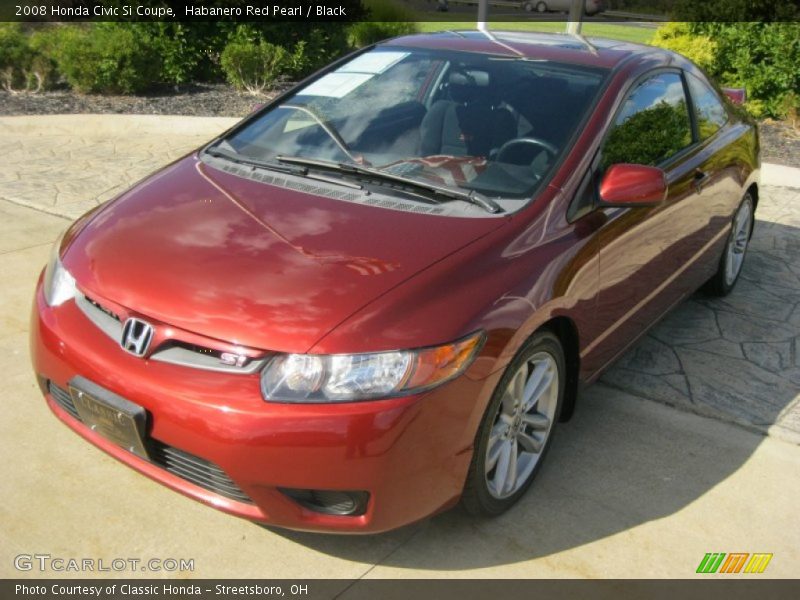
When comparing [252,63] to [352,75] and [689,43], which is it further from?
[352,75]

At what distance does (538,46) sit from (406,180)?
119 centimetres

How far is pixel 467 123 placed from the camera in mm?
3789

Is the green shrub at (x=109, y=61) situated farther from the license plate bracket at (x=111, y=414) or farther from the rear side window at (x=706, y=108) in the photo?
the license plate bracket at (x=111, y=414)

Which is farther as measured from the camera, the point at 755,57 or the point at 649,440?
the point at 755,57

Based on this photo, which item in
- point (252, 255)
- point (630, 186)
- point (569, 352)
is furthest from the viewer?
point (569, 352)

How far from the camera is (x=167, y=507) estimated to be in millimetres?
3211

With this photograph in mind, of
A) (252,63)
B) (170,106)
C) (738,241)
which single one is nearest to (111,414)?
(738,241)

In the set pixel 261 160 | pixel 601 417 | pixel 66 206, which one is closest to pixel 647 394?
pixel 601 417

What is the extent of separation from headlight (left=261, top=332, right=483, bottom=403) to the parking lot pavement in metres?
0.72

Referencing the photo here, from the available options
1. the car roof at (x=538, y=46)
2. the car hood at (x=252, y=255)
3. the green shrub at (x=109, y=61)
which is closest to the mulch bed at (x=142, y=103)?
the green shrub at (x=109, y=61)

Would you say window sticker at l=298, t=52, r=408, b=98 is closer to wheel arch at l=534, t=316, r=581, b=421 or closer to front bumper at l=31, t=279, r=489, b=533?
wheel arch at l=534, t=316, r=581, b=421

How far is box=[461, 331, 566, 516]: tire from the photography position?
2.95 meters

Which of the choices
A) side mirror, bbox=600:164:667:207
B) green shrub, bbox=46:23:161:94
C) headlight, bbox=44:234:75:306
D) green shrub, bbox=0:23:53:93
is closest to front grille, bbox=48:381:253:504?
headlight, bbox=44:234:75:306

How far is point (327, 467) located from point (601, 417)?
1.84 meters
